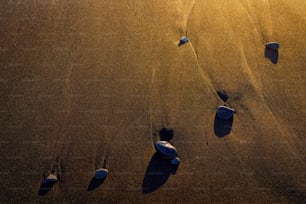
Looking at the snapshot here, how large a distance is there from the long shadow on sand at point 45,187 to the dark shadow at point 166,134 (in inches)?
32.0

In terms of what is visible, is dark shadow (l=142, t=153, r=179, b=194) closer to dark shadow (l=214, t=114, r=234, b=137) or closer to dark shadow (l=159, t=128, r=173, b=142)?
dark shadow (l=159, t=128, r=173, b=142)

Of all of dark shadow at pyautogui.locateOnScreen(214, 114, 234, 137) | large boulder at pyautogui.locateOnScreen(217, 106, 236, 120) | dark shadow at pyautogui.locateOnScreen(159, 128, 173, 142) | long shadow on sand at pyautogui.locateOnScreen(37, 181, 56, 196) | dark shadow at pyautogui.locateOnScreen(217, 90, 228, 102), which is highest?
dark shadow at pyautogui.locateOnScreen(217, 90, 228, 102)

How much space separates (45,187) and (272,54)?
2.19 meters

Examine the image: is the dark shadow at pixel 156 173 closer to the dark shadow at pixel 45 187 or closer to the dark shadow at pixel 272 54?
the dark shadow at pixel 45 187

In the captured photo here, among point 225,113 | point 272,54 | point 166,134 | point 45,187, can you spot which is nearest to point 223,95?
point 225,113

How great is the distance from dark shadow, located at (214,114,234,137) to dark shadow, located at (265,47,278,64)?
30.8 inches

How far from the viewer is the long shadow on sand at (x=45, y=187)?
2.05 metres

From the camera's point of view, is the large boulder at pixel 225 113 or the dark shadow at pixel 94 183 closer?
the dark shadow at pixel 94 183

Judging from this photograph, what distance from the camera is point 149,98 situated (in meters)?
2.48

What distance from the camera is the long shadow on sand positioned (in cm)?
205

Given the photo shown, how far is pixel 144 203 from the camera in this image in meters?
2.03

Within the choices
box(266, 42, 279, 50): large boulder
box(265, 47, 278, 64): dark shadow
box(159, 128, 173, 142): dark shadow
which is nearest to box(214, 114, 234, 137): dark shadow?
box(159, 128, 173, 142): dark shadow

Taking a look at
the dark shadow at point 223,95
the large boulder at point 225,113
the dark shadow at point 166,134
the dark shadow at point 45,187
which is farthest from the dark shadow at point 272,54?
the dark shadow at point 45,187

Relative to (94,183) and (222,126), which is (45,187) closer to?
(94,183)
